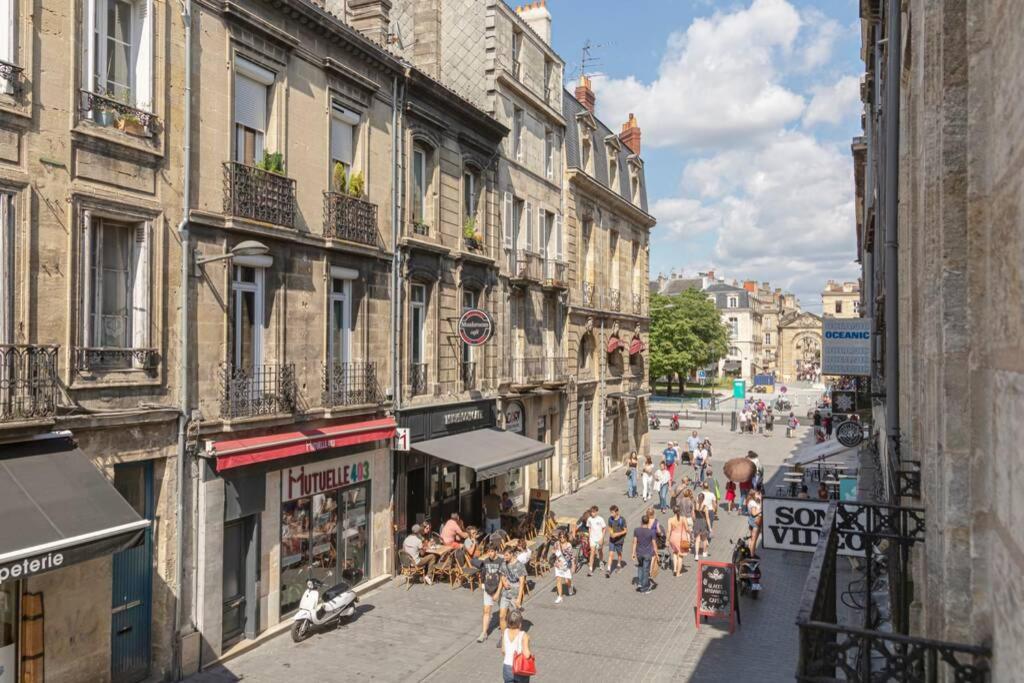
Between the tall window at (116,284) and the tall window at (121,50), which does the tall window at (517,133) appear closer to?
the tall window at (121,50)

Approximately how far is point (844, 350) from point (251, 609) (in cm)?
1515

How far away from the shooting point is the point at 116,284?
10969 mm

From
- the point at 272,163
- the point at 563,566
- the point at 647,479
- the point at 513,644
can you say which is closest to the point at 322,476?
the point at 563,566

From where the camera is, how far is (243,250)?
439 inches

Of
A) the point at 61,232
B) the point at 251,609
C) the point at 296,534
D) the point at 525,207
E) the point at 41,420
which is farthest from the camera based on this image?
the point at 525,207

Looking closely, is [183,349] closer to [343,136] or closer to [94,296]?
[94,296]

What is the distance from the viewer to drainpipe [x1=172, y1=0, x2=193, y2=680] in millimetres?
11570

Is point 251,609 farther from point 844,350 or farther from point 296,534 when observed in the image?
point 844,350

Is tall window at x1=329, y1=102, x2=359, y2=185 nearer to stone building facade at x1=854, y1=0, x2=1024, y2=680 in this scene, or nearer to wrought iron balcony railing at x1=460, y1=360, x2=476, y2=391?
wrought iron balcony railing at x1=460, y1=360, x2=476, y2=391

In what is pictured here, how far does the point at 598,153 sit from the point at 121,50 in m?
21.6

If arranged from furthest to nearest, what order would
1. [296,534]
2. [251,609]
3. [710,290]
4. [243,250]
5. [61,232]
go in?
[710,290], [296,534], [251,609], [243,250], [61,232]

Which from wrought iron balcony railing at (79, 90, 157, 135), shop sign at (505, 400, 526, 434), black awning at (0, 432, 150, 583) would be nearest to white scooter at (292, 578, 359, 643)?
black awning at (0, 432, 150, 583)

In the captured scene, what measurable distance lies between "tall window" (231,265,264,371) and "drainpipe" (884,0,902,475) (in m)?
10.1

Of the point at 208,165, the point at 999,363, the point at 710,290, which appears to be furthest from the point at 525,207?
the point at 710,290
